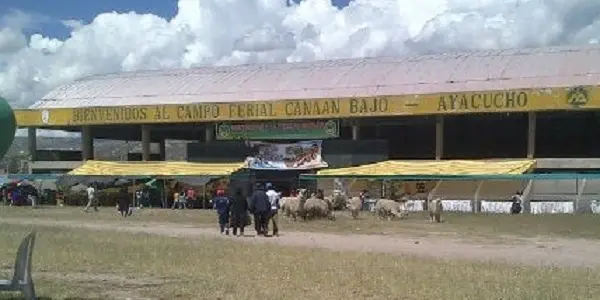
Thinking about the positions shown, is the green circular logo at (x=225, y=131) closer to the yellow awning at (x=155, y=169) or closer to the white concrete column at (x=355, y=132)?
the yellow awning at (x=155, y=169)

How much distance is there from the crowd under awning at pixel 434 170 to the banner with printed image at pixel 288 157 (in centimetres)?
285

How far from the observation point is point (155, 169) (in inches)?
1969

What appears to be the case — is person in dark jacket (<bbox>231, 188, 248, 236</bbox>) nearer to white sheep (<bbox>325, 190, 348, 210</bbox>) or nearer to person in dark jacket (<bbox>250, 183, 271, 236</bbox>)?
person in dark jacket (<bbox>250, 183, 271, 236</bbox>)

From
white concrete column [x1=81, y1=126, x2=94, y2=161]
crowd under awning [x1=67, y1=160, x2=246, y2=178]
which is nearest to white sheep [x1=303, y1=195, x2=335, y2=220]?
crowd under awning [x1=67, y1=160, x2=246, y2=178]

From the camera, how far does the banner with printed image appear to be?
49.5m

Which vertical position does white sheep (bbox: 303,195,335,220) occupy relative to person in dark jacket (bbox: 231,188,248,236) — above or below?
below

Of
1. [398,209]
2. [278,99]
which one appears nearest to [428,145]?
[278,99]

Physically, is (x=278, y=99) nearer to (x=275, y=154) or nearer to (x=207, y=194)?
(x=275, y=154)

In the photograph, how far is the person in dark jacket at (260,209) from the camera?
2452 cm

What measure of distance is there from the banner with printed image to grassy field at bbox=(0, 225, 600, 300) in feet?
102

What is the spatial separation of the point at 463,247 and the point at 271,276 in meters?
9.83

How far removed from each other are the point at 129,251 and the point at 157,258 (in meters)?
1.64

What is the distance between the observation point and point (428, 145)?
61.1m

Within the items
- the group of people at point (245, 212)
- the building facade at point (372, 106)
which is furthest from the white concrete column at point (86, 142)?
the group of people at point (245, 212)
